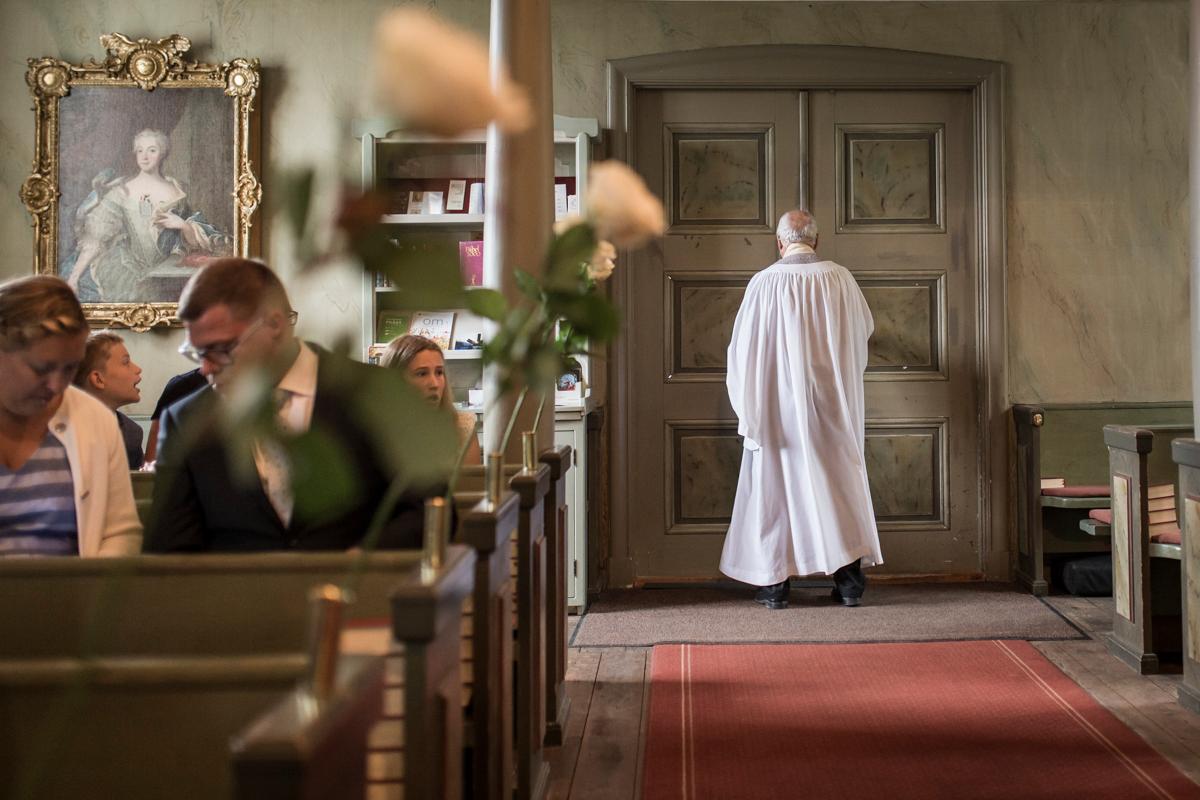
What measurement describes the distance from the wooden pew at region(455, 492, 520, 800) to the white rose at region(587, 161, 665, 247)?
4.63 feet

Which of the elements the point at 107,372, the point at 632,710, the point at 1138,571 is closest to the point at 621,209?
the point at 632,710

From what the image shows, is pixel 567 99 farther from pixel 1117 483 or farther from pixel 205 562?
pixel 205 562

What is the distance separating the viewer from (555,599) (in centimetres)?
377

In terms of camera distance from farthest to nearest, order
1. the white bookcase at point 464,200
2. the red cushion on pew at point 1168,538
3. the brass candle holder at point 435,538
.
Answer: the white bookcase at point 464,200 → the red cushion on pew at point 1168,538 → the brass candle holder at point 435,538

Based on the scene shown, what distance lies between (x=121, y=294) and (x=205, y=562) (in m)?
4.70

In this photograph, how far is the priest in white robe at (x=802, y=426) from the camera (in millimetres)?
5641

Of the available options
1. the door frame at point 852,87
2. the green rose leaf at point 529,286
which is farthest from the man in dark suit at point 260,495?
the door frame at point 852,87

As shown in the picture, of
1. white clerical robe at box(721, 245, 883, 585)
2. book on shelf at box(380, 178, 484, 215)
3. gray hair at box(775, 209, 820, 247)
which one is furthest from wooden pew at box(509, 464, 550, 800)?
book on shelf at box(380, 178, 484, 215)

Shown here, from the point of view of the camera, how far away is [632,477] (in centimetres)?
640

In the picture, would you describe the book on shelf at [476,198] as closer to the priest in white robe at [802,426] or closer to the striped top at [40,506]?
the priest in white robe at [802,426]

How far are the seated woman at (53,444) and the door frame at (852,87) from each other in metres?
3.96

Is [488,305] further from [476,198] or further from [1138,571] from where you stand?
[476,198]

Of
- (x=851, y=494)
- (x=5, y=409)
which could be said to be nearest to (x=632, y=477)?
(x=851, y=494)

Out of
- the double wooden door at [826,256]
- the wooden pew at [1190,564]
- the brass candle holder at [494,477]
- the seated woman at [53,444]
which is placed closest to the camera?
the seated woman at [53,444]
